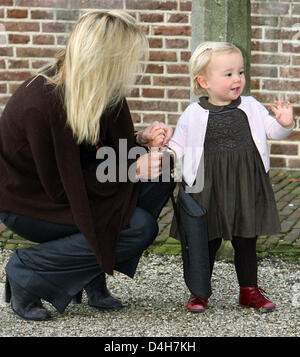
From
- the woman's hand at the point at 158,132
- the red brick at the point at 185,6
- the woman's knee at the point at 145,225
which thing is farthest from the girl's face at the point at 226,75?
the red brick at the point at 185,6

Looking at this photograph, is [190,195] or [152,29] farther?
[152,29]

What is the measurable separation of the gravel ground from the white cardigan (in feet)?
2.14

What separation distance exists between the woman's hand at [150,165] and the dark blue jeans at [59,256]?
0.19 m

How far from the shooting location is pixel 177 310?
4.00 meters

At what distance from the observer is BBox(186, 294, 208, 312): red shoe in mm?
3930

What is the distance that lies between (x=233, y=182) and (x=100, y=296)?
2.91ft

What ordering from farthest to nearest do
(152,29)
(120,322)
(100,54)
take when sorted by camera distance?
(152,29) → (120,322) → (100,54)

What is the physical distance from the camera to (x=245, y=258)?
3.96 meters

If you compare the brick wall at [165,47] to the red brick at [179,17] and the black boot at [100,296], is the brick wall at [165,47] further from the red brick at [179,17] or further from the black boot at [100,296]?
the black boot at [100,296]

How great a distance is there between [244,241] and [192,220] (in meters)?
0.34

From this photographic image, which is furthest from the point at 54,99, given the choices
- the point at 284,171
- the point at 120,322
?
the point at 284,171

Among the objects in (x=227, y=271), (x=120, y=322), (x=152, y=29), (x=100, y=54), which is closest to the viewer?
(x=100, y=54)

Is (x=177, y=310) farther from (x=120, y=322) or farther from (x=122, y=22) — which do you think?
(x=122, y=22)

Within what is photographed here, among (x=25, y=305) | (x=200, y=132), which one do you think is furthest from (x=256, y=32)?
(x=25, y=305)
